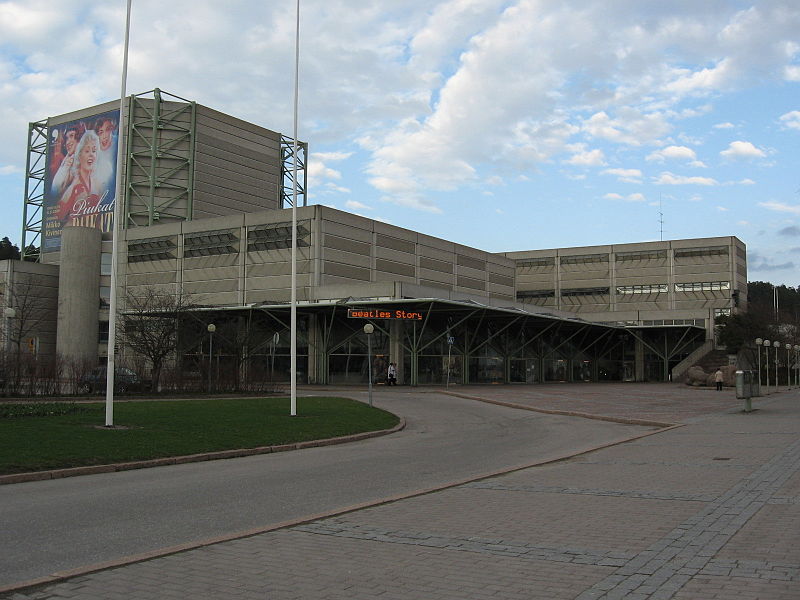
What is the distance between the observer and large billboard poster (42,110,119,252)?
243ft

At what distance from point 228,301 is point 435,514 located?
5342 cm

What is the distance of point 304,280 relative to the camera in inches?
2186

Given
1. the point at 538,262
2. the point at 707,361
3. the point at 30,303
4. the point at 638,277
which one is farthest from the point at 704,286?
the point at 30,303

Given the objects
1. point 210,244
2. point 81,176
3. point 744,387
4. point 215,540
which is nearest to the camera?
point 215,540

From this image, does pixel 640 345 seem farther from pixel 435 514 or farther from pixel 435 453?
pixel 435 514

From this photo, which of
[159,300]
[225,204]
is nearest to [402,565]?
[159,300]

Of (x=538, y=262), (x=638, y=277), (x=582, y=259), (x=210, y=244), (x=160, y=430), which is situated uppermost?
(x=582, y=259)

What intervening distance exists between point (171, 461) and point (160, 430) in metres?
3.35

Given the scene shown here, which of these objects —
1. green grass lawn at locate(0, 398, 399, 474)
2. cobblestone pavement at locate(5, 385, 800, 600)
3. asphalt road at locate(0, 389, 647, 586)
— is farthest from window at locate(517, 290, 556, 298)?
cobblestone pavement at locate(5, 385, 800, 600)

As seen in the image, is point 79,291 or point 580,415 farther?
point 79,291

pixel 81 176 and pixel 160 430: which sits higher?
pixel 81 176

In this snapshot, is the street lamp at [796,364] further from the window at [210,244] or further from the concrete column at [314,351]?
the window at [210,244]

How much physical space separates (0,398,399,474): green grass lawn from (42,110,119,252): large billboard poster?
5452cm

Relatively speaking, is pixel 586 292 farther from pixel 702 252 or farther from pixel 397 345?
pixel 397 345
